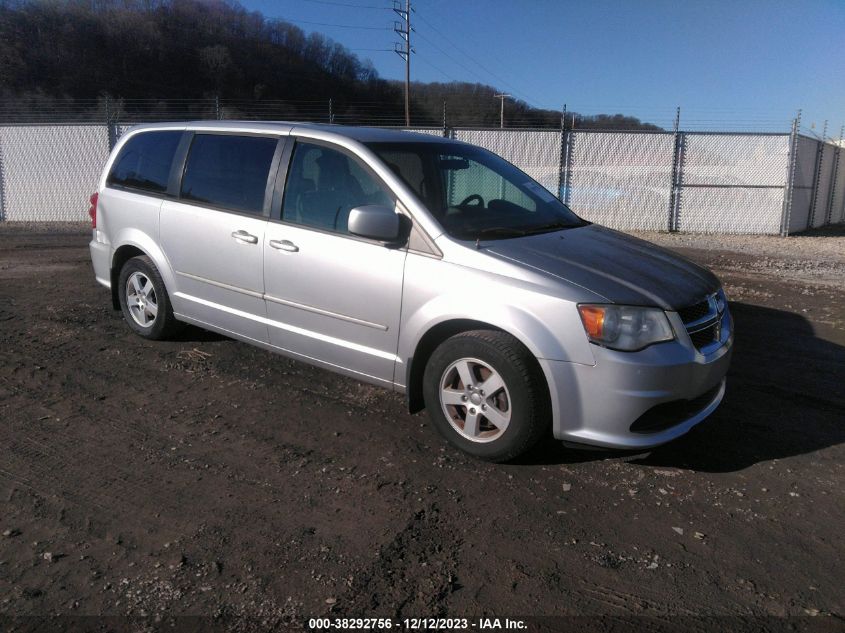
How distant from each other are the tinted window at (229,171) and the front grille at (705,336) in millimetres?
2814

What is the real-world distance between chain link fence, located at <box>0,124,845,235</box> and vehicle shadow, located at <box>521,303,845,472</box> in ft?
31.9

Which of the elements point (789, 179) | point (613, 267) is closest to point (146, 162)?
point (613, 267)

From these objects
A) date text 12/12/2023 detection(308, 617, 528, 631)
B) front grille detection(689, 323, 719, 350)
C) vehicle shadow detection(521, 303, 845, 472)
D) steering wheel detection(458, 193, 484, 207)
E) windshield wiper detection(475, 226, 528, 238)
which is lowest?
date text 12/12/2023 detection(308, 617, 528, 631)

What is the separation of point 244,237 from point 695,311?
2859mm

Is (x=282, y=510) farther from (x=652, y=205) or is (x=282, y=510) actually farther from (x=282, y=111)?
(x=282, y=111)

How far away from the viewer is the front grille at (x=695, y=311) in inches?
135

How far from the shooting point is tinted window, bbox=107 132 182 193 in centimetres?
521

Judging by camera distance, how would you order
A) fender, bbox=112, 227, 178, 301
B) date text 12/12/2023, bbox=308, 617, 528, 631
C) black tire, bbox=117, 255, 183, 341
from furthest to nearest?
black tire, bbox=117, 255, 183, 341 < fender, bbox=112, 227, 178, 301 < date text 12/12/2023, bbox=308, 617, 528, 631

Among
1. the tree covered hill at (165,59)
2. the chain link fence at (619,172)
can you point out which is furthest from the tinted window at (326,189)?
the tree covered hill at (165,59)

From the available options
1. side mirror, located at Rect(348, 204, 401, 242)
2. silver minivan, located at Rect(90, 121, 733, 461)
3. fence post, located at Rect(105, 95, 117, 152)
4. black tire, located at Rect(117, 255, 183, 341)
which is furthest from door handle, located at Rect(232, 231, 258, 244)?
fence post, located at Rect(105, 95, 117, 152)

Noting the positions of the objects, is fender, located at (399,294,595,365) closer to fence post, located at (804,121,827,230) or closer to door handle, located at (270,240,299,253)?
door handle, located at (270,240,299,253)

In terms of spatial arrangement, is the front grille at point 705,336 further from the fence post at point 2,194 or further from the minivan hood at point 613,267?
the fence post at point 2,194

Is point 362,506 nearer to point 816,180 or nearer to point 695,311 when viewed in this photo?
point 695,311

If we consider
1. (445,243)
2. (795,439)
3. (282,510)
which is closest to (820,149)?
(795,439)
